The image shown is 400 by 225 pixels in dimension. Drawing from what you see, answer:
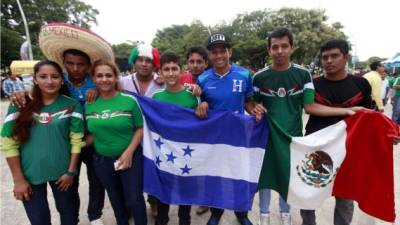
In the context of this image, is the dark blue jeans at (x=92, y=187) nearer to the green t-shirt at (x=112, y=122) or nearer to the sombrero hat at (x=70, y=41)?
the green t-shirt at (x=112, y=122)

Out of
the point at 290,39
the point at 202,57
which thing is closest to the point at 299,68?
the point at 290,39

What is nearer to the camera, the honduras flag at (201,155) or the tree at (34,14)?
the honduras flag at (201,155)

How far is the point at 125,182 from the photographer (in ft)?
9.79

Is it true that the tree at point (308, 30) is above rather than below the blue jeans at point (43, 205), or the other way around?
above

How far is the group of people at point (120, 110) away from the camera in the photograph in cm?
264

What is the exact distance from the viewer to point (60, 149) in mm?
2693

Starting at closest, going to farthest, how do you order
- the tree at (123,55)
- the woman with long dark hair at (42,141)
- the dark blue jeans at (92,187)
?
the woman with long dark hair at (42,141), the dark blue jeans at (92,187), the tree at (123,55)

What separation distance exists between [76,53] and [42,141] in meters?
1.03

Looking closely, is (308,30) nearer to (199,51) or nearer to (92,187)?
(199,51)

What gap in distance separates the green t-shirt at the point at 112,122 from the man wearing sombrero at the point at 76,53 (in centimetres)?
32

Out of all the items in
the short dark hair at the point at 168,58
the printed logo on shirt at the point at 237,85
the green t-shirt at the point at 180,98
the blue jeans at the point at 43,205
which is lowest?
the blue jeans at the point at 43,205

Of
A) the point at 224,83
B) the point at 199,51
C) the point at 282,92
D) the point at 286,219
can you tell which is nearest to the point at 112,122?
the point at 224,83

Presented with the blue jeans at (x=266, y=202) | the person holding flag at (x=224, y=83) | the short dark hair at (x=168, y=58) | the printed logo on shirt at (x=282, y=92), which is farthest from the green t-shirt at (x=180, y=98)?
the blue jeans at (x=266, y=202)

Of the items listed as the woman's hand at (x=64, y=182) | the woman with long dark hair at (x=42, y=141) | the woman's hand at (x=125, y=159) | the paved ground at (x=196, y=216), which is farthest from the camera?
the paved ground at (x=196, y=216)
